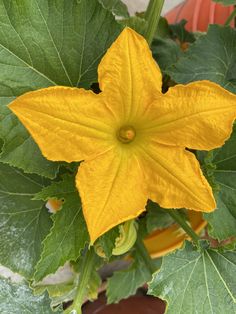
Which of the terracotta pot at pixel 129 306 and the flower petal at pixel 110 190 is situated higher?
the flower petal at pixel 110 190

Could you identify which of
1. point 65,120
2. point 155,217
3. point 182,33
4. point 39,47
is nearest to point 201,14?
point 182,33

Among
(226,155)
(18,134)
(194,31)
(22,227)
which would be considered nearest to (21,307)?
(22,227)

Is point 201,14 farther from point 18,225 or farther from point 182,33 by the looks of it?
point 18,225

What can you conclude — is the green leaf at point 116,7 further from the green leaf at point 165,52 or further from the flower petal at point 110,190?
the flower petal at point 110,190

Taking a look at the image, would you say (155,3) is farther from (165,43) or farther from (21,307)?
(21,307)

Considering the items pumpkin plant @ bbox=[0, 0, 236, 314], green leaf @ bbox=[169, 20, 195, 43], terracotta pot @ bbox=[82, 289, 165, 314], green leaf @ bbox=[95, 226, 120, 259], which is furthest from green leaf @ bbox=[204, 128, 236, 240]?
terracotta pot @ bbox=[82, 289, 165, 314]

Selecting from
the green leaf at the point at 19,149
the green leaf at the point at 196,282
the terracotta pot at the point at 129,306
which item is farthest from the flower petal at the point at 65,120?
→ the terracotta pot at the point at 129,306

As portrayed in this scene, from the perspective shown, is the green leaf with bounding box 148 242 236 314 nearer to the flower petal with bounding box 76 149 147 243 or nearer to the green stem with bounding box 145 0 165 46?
the flower petal with bounding box 76 149 147 243
